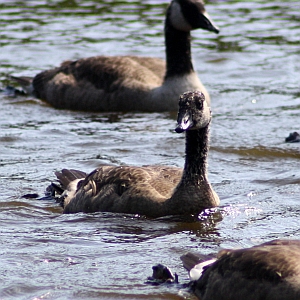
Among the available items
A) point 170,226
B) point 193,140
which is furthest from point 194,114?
point 170,226

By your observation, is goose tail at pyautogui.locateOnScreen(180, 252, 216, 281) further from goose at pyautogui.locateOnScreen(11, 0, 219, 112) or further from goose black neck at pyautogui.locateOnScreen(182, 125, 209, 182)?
goose at pyautogui.locateOnScreen(11, 0, 219, 112)

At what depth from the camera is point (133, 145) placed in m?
12.8

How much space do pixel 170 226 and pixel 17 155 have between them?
372 cm

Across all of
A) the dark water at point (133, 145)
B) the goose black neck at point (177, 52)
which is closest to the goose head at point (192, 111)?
the dark water at point (133, 145)

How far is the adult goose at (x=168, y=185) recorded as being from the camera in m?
9.15

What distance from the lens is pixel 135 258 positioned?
26.6 ft

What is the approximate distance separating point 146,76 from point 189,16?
1.20 m

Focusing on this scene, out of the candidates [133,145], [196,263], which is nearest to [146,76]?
[133,145]

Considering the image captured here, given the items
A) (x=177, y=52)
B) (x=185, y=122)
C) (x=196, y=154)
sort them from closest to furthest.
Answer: (x=185, y=122), (x=196, y=154), (x=177, y=52)

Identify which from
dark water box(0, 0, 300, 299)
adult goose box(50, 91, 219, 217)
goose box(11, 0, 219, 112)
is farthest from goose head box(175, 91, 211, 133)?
goose box(11, 0, 219, 112)

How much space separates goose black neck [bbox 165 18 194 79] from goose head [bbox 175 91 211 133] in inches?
238

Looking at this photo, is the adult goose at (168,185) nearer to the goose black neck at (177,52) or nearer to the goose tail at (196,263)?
the goose tail at (196,263)

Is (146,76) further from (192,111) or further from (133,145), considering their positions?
(192,111)

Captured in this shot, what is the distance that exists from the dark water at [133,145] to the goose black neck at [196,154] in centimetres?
46
